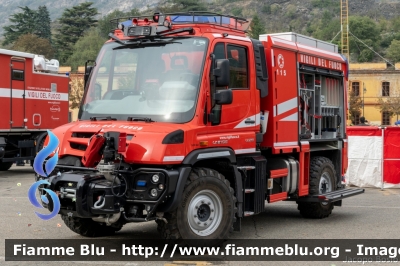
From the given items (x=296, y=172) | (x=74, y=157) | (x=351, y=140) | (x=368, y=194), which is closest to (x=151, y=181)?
(x=74, y=157)

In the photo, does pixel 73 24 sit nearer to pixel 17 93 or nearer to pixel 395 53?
pixel 395 53

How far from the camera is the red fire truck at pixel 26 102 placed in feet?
61.0

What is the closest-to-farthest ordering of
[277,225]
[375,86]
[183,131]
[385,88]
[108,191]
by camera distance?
1. [108,191]
2. [183,131]
3. [277,225]
4. [375,86]
5. [385,88]

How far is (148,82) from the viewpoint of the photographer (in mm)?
8367

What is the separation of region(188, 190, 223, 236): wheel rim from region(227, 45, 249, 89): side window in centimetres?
164

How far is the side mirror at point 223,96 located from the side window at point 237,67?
21.6 inches

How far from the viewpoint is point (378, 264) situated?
778cm

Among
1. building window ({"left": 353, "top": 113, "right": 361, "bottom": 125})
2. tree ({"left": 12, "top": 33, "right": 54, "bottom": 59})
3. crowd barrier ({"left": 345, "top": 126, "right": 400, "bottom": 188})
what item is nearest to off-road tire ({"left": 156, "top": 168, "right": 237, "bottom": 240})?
crowd barrier ({"left": 345, "top": 126, "right": 400, "bottom": 188})

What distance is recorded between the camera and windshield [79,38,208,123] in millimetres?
8078

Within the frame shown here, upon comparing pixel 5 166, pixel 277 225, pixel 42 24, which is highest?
pixel 42 24

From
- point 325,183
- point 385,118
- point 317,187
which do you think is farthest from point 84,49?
point 317,187

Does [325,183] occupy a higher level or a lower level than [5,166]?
higher

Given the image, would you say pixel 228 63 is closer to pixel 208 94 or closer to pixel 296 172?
pixel 208 94

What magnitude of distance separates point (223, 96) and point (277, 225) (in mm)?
3521
